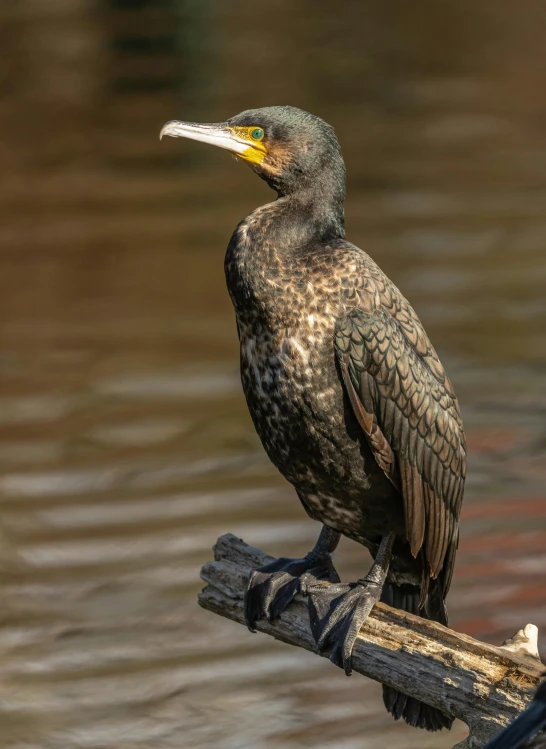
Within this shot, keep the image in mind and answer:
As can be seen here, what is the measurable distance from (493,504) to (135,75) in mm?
9411

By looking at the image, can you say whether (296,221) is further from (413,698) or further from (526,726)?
(526,726)

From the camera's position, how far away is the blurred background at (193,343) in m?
5.63

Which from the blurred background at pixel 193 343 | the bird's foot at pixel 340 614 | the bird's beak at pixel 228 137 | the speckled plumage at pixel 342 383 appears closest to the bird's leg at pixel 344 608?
the bird's foot at pixel 340 614

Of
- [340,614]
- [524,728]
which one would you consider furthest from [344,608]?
[524,728]

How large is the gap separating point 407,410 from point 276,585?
2.12 ft

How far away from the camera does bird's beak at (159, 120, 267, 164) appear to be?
11.8ft

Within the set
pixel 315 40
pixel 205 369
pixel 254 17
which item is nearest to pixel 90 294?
pixel 205 369

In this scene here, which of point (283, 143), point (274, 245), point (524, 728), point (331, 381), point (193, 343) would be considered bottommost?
point (524, 728)

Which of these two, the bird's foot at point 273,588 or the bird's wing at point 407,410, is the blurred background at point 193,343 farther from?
the bird's wing at point 407,410

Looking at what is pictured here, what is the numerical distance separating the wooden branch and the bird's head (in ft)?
3.99

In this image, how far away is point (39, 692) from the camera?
220 inches

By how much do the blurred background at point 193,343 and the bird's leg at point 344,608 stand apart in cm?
188

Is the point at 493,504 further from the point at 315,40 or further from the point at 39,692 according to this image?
the point at 315,40

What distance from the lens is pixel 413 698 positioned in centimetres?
357
